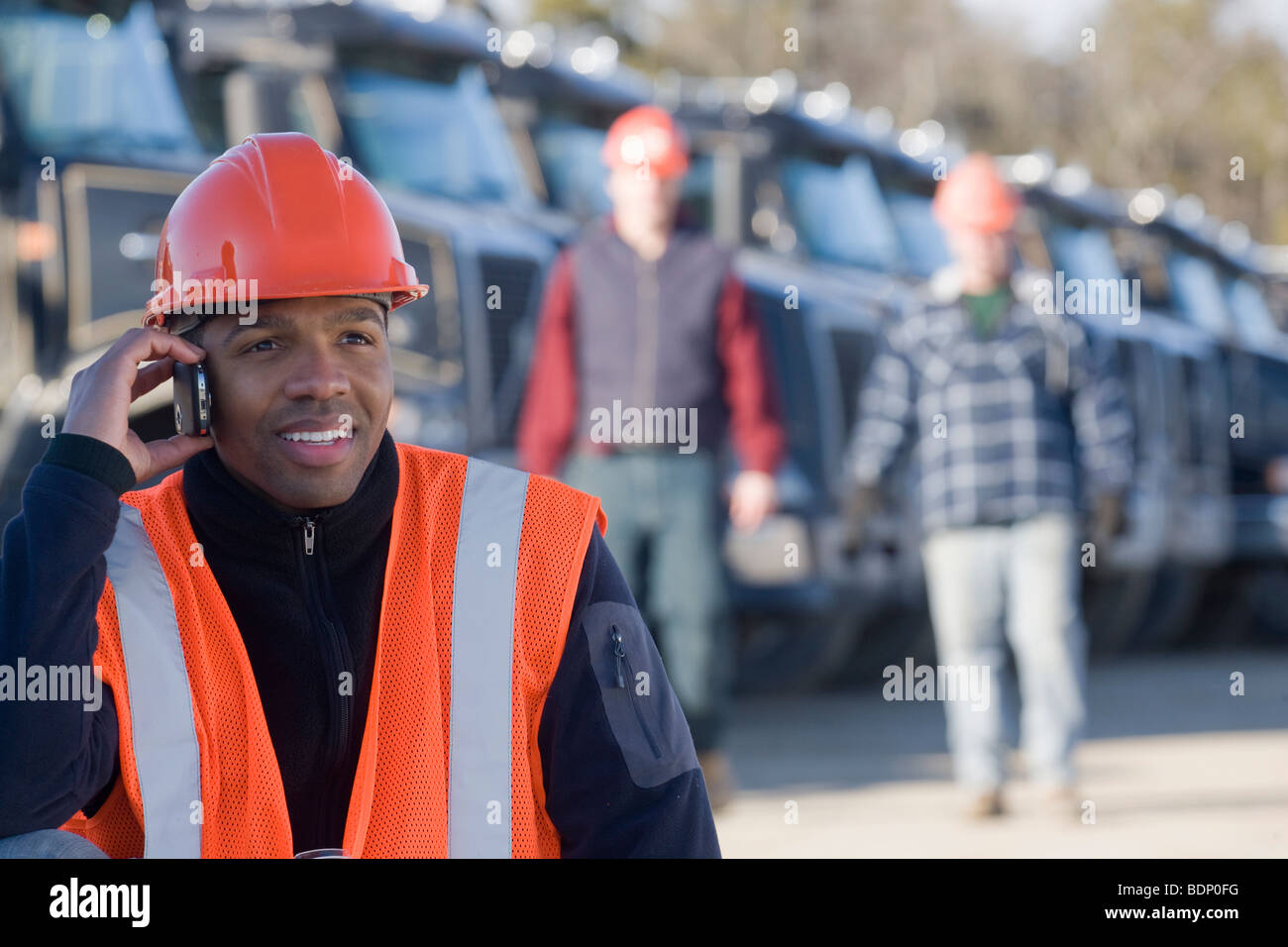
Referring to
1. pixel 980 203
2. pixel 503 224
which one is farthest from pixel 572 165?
pixel 980 203

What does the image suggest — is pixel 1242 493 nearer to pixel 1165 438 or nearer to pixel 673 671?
pixel 1165 438

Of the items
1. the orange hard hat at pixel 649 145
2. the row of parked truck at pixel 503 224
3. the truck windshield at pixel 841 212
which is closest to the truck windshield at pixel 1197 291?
the row of parked truck at pixel 503 224

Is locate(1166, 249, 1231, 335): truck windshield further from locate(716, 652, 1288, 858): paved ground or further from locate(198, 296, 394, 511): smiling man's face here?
locate(198, 296, 394, 511): smiling man's face

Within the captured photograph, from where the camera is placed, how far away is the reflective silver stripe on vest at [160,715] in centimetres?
242

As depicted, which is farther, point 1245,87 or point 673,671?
point 1245,87

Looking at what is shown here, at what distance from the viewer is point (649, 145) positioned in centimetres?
680

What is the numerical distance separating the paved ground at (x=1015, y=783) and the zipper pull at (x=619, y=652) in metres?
3.42

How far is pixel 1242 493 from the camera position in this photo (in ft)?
46.7

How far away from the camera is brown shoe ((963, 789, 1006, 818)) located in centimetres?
671

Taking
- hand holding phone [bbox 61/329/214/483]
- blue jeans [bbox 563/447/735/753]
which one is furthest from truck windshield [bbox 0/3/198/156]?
hand holding phone [bbox 61/329/214/483]

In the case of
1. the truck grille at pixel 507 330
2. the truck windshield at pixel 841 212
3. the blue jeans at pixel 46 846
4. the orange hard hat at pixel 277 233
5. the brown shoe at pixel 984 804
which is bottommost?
the brown shoe at pixel 984 804

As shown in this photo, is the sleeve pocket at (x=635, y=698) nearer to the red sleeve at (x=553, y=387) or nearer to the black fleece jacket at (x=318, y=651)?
the black fleece jacket at (x=318, y=651)
